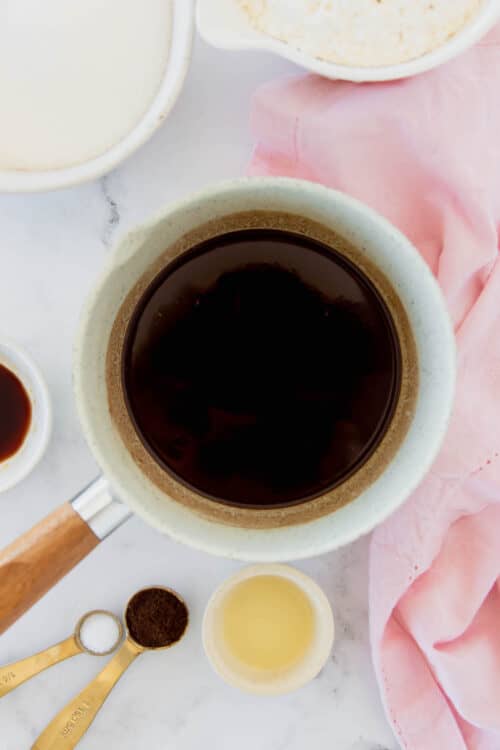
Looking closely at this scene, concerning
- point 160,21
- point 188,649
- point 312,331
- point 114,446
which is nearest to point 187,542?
point 114,446

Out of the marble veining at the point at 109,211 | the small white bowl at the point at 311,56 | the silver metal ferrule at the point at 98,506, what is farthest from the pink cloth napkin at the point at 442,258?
the silver metal ferrule at the point at 98,506

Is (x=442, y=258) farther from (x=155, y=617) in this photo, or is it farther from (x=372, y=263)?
(x=155, y=617)

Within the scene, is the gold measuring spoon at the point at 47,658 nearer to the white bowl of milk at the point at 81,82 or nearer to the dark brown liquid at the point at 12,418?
the dark brown liquid at the point at 12,418

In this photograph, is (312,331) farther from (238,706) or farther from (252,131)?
(238,706)

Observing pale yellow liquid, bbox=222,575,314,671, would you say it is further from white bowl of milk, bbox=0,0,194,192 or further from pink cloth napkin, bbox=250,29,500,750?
white bowl of milk, bbox=0,0,194,192

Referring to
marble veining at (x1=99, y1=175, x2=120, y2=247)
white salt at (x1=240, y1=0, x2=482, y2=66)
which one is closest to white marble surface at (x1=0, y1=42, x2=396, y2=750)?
marble veining at (x1=99, y1=175, x2=120, y2=247)

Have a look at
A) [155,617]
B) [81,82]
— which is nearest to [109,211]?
[81,82]
